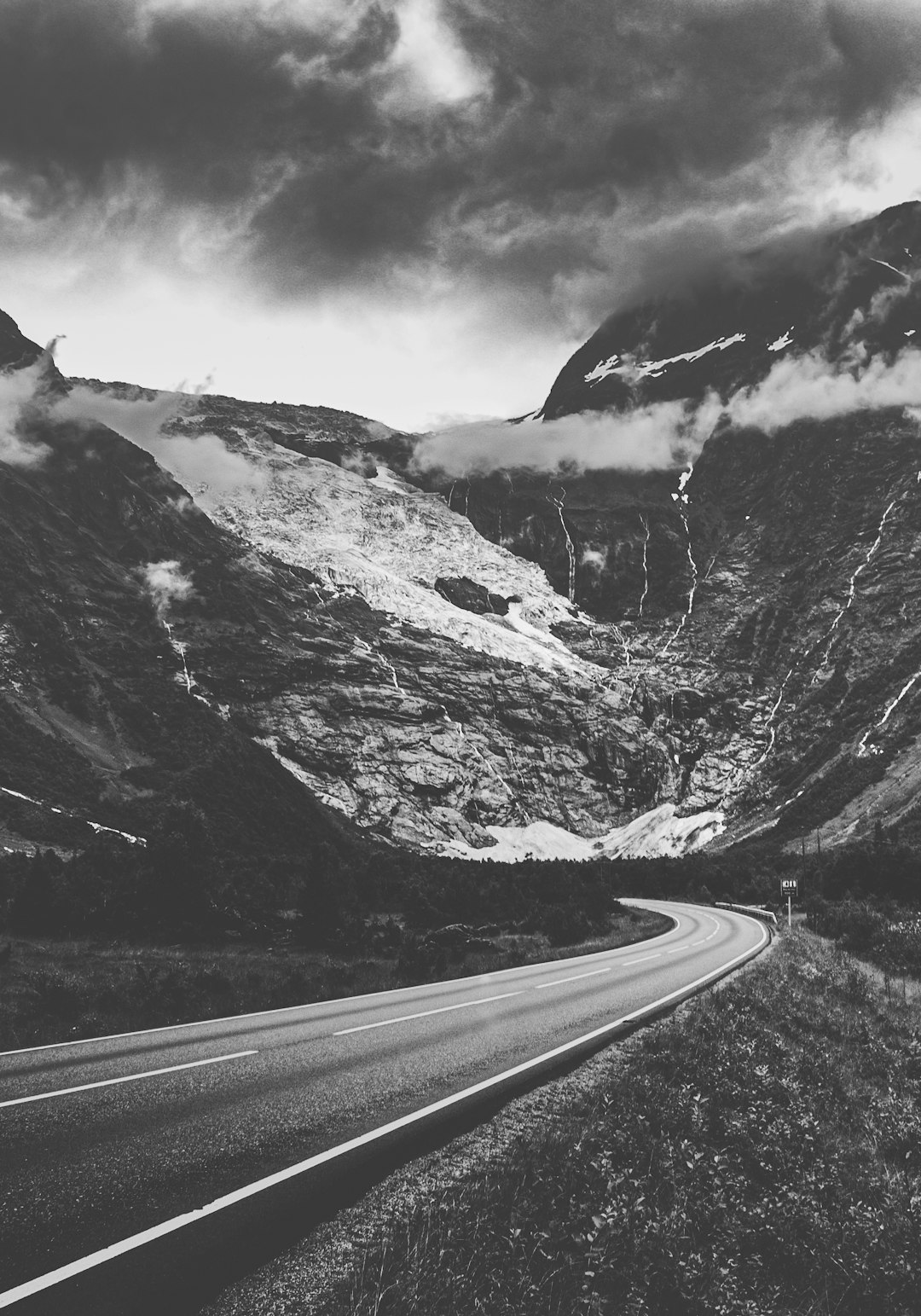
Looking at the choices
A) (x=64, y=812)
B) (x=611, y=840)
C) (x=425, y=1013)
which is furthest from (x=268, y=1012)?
(x=611, y=840)

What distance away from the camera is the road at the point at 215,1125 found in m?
4.92

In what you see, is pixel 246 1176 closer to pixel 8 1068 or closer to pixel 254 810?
pixel 8 1068

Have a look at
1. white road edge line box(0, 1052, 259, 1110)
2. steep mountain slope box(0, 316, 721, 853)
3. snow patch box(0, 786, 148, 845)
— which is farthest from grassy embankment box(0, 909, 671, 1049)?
steep mountain slope box(0, 316, 721, 853)

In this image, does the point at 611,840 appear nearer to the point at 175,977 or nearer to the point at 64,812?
the point at 64,812

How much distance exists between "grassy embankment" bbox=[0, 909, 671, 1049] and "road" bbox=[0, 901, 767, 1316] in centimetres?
124

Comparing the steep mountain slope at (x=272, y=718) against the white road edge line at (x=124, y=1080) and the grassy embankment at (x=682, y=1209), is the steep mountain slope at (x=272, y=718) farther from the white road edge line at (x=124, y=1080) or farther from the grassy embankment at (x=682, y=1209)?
the grassy embankment at (x=682, y=1209)

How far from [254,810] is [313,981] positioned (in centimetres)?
12823

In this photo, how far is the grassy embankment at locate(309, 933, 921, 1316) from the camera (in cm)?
505

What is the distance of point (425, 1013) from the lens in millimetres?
15164

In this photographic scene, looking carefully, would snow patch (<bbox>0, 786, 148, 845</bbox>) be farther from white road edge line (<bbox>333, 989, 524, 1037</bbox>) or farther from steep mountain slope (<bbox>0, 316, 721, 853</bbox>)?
white road edge line (<bbox>333, 989, 524, 1037</bbox>)

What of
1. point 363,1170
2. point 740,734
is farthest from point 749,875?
point 740,734

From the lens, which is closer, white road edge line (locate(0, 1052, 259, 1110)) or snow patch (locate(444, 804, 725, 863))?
white road edge line (locate(0, 1052, 259, 1110))

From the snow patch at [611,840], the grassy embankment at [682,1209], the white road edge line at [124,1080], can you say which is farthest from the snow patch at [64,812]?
the grassy embankment at [682,1209]

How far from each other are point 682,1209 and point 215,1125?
434 centimetres
